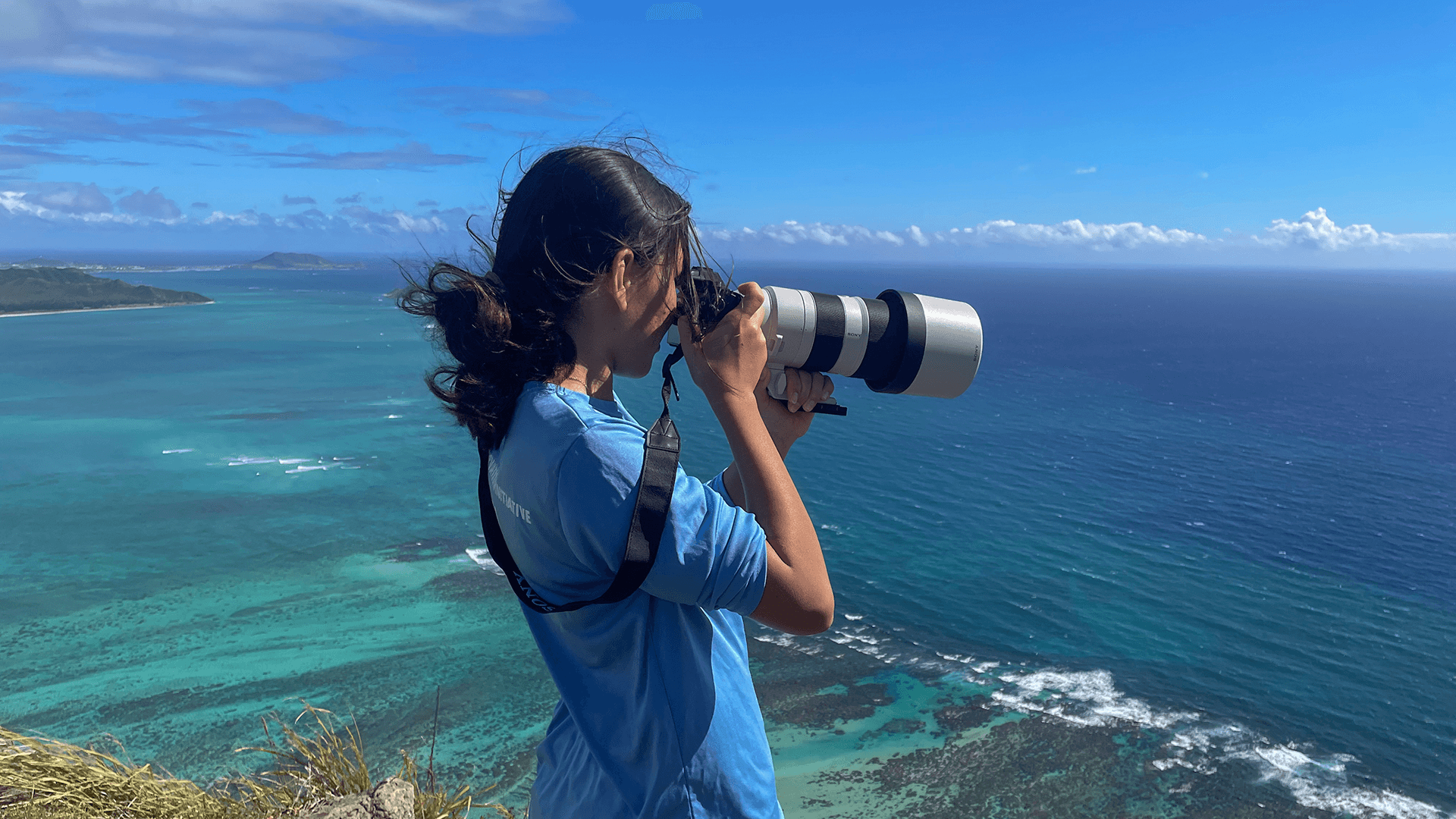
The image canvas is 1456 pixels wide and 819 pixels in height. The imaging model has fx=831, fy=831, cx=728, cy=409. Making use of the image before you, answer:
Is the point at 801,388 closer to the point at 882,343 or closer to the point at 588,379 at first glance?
the point at 882,343

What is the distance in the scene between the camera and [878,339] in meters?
2.00

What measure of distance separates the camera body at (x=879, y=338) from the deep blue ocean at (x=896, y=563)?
582 inches

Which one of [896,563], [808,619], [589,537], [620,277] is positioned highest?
[620,277]

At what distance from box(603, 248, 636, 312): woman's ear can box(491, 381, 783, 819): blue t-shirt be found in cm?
17

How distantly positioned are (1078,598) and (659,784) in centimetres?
2291

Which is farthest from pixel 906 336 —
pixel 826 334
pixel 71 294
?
pixel 71 294

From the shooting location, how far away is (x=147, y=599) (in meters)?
20.2

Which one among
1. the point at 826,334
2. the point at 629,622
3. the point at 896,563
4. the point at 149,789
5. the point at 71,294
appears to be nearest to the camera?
the point at 629,622

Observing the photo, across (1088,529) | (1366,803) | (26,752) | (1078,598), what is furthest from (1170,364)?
(26,752)

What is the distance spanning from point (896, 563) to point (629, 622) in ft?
73.8

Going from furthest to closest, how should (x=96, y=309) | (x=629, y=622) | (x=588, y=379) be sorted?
(x=96, y=309) → (x=588, y=379) → (x=629, y=622)

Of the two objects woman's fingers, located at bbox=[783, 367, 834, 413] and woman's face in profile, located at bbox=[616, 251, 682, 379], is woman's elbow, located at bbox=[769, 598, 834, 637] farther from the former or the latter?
woman's fingers, located at bbox=[783, 367, 834, 413]

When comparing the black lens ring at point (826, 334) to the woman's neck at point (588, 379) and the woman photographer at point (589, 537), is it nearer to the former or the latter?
the woman photographer at point (589, 537)

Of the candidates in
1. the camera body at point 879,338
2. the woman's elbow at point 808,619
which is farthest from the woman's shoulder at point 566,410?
the camera body at point 879,338
